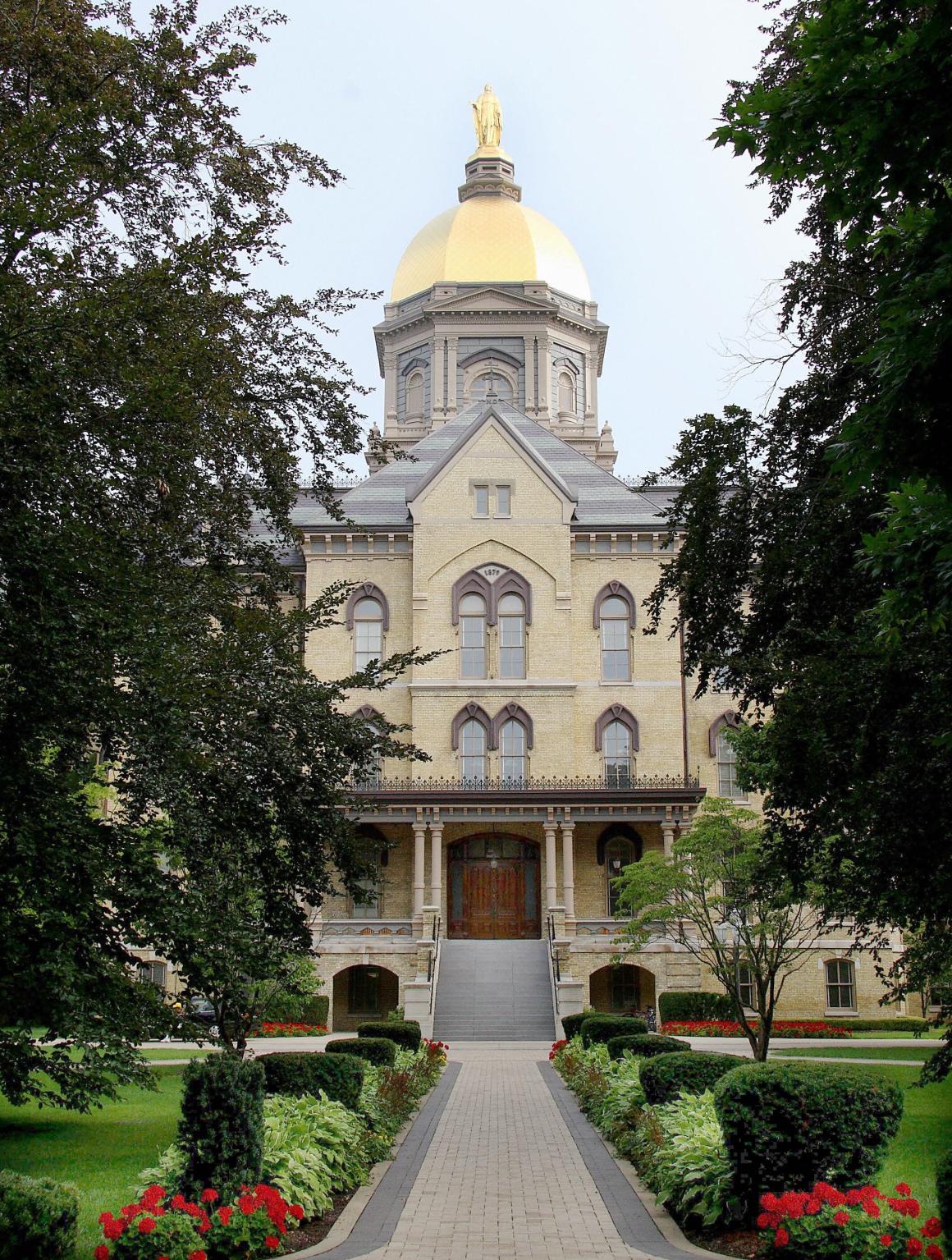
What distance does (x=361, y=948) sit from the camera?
1631 inches

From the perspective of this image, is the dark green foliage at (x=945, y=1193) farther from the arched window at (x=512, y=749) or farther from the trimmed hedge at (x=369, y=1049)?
the arched window at (x=512, y=749)

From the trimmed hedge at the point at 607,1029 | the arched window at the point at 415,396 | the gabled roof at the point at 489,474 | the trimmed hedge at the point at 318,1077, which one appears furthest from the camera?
the arched window at the point at 415,396

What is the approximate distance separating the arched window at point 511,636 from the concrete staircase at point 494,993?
9244 mm

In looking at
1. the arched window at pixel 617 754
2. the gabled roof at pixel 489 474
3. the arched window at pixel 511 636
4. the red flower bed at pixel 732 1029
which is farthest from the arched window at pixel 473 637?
the red flower bed at pixel 732 1029

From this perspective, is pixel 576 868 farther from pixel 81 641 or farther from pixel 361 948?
pixel 81 641

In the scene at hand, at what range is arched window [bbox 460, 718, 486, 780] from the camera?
4488 cm

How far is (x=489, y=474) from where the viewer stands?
47.1 m

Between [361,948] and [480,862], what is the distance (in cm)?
565

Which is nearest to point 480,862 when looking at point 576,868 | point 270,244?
point 576,868

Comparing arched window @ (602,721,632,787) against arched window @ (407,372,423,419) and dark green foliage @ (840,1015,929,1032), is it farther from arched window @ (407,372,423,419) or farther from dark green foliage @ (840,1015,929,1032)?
arched window @ (407,372,423,419)

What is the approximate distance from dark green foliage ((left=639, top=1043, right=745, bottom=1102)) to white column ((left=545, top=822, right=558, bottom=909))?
88.0ft

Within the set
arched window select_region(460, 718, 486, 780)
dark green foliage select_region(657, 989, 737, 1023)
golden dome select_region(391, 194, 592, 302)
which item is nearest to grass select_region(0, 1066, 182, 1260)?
dark green foliage select_region(657, 989, 737, 1023)

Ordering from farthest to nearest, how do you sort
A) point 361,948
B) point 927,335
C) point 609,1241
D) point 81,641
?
1. point 361,948
2. point 609,1241
3. point 81,641
4. point 927,335

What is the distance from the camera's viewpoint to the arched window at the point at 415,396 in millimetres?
60312
